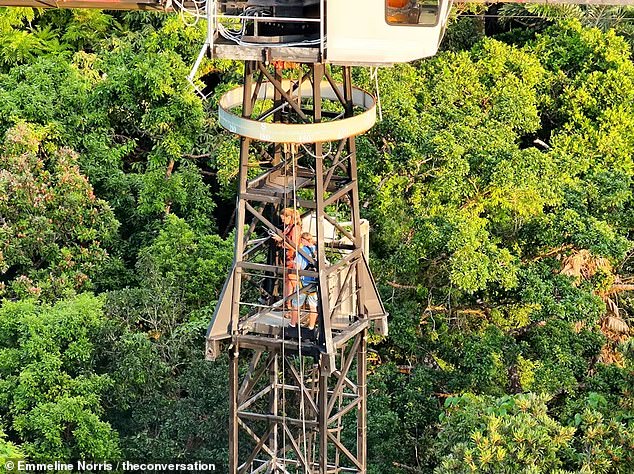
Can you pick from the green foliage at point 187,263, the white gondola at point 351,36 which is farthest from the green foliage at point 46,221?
the white gondola at point 351,36

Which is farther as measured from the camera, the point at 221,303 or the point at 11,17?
the point at 11,17

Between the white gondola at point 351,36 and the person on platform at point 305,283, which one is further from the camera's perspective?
the person on platform at point 305,283

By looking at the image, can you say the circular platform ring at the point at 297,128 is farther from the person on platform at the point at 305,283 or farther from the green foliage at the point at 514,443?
the green foliage at the point at 514,443

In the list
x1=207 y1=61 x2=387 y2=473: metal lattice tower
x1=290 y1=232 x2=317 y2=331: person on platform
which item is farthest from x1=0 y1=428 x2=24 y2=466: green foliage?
x1=290 y1=232 x2=317 y2=331: person on platform

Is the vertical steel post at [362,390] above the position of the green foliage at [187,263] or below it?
above

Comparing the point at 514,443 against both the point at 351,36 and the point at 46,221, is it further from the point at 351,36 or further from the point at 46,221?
the point at 46,221

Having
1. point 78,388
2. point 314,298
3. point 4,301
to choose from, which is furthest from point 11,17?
point 314,298

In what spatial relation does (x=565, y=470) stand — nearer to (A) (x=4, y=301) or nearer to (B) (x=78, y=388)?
(B) (x=78, y=388)
